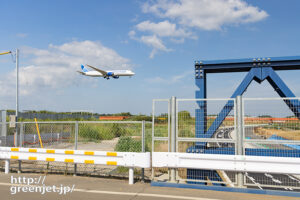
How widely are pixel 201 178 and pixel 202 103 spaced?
220 centimetres

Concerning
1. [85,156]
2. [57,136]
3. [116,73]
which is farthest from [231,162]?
[116,73]

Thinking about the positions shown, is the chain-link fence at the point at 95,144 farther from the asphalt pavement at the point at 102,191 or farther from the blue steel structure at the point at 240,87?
the blue steel structure at the point at 240,87

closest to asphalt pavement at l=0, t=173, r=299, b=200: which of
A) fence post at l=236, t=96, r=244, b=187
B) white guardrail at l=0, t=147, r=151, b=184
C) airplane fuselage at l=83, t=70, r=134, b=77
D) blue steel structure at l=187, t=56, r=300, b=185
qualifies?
white guardrail at l=0, t=147, r=151, b=184

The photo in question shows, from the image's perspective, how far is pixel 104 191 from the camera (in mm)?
6723

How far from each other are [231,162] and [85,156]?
4181 millimetres

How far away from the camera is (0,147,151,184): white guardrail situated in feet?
24.5

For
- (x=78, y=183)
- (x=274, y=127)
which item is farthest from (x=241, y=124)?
(x=78, y=183)

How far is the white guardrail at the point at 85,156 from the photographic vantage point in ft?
24.5

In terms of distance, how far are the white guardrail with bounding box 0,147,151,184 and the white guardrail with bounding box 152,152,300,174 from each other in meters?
0.48

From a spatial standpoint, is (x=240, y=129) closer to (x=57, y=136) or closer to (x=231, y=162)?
(x=231, y=162)

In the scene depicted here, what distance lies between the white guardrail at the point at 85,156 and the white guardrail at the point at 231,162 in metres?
0.48

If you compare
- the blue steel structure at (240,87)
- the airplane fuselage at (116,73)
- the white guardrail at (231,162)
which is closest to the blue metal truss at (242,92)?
the blue steel structure at (240,87)

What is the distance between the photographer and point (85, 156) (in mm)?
8008

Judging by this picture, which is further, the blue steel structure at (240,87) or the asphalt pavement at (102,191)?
the blue steel structure at (240,87)
